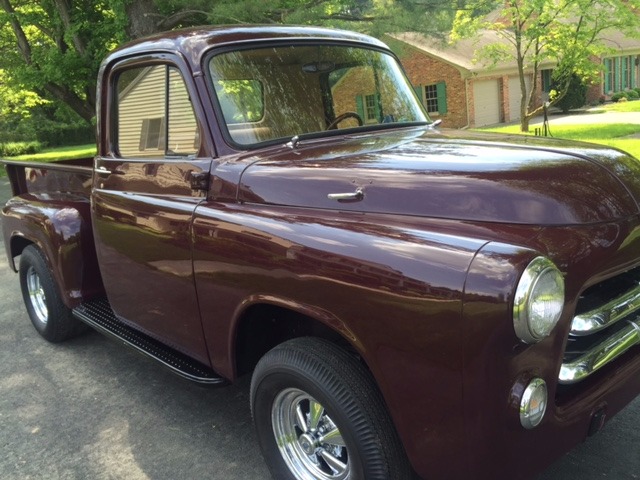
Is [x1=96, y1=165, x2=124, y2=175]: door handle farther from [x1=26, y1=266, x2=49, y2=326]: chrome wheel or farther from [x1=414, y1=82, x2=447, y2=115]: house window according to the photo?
[x1=414, y1=82, x2=447, y2=115]: house window

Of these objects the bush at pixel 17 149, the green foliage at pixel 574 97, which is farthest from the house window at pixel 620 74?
the bush at pixel 17 149

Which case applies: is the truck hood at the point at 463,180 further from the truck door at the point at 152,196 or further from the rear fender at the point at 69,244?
the rear fender at the point at 69,244

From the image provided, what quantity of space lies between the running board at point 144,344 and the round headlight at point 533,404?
1506 millimetres

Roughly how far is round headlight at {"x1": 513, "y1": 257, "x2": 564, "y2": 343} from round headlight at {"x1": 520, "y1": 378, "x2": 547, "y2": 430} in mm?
152

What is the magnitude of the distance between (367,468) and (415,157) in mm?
1217

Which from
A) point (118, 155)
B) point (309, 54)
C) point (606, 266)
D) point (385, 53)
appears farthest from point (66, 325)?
point (606, 266)

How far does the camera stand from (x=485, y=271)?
5.78ft

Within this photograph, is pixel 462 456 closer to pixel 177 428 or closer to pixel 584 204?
pixel 584 204

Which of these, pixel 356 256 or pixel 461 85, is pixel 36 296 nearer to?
pixel 356 256

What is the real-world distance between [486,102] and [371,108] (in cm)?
2377

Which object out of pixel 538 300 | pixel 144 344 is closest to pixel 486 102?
pixel 144 344

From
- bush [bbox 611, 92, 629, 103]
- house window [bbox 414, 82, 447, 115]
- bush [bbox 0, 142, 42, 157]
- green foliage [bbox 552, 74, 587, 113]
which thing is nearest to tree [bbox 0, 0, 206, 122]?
bush [bbox 0, 142, 42, 157]

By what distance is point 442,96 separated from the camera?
80.2 feet

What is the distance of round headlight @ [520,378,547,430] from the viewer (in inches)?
70.8
